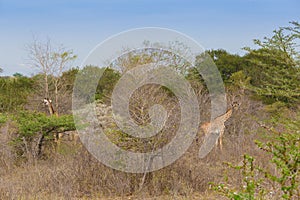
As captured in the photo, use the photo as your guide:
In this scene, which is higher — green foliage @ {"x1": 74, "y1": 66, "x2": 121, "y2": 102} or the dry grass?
green foliage @ {"x1": 74, "y1": 66, "x2": 121, "y2": 102}

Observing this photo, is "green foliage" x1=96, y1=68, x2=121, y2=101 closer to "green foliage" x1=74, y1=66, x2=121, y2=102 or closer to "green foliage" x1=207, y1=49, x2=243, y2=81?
"green foliage" x1=74, y1=66, x2=121, y2=102

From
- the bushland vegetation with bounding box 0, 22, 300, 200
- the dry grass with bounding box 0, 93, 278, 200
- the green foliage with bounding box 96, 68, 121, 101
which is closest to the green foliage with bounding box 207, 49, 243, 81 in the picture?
→ the bushland vegetation with bounding box 0, 22, 300, 200

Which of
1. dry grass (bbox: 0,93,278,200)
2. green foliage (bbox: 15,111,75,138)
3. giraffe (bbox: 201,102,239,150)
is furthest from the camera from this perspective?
Answer: giraffe (bbox: 201,102,239,150)

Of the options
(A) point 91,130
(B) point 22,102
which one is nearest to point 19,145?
(A) point 91,130

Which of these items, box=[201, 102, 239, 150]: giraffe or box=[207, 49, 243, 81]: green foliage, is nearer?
box=[201, 102, 239, 150]: giraffe

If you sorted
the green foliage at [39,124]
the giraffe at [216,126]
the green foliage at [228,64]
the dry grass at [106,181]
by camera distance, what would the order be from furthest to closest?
the green foliage at [228,64]
the giraffe at [216,126]
the green foliage at [39,124]
the dry grass at [106,181]

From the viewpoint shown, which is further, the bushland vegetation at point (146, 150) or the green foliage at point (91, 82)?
the green foliage at point (91, 82)

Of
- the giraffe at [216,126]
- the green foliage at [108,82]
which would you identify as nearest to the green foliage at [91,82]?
the green foliage at [108,82]

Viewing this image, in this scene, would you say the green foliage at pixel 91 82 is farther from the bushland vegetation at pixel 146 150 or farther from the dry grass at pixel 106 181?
the dry grass at pixel 106 181

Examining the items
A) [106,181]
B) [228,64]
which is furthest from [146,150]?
[228,64]

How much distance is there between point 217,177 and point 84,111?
308cm

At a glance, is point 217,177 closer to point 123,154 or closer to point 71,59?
point 123,154

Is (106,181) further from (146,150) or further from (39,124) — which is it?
(39,124)

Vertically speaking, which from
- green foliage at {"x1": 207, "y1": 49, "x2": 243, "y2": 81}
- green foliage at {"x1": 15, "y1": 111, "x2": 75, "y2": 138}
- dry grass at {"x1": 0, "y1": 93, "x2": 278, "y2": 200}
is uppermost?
green foliage at {"x1": 207, "y1": 49, "x2": 243, "y2": 81}
